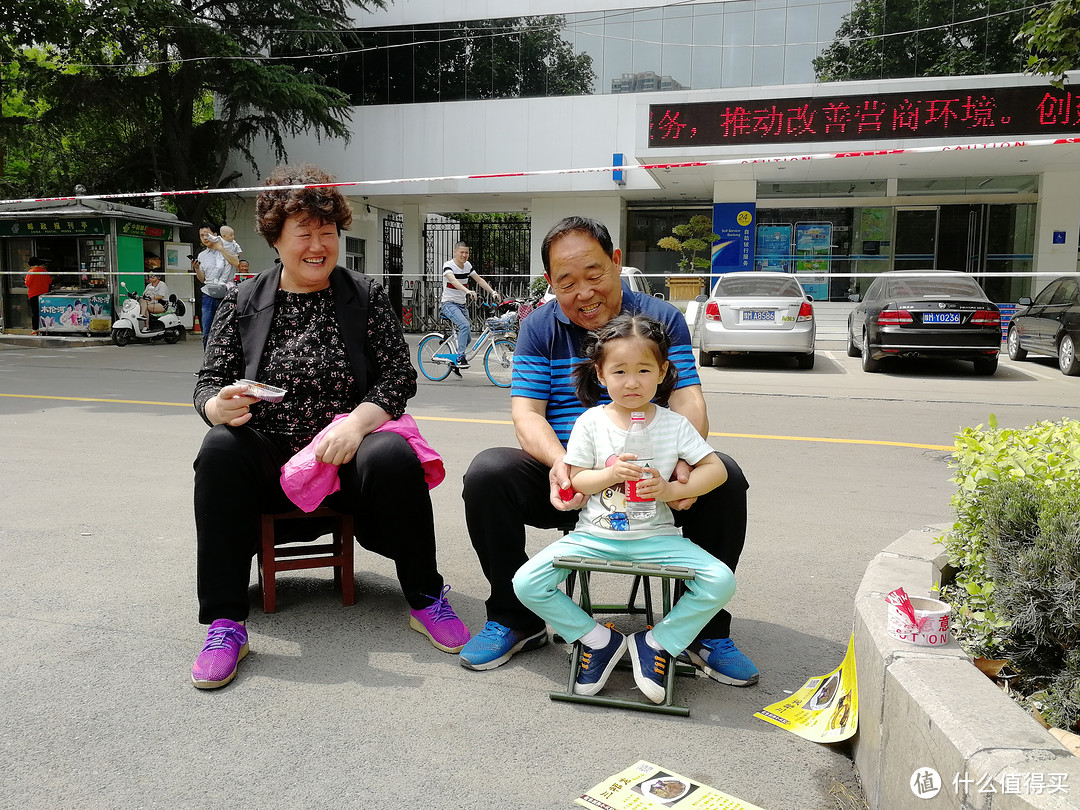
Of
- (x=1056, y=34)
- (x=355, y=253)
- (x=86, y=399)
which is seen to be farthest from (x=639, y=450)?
(x=355, y=253)

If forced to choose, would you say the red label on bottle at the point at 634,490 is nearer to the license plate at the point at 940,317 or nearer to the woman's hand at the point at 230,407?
the woman's hand at the point at 230,407

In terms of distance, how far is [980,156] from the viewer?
17.4 meters

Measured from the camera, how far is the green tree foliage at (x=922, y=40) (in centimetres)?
1986

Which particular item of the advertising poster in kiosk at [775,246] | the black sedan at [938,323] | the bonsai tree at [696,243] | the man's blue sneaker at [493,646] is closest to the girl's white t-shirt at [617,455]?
the man's blue sneaker at [493,646]

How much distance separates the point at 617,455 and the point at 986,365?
Answer: 1172cm

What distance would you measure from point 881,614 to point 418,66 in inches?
948

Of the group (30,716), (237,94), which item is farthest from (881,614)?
(237,94)

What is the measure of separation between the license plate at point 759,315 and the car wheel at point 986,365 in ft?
9.39

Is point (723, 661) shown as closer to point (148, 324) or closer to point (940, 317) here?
point (940, 317)

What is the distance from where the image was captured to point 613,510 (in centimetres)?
275

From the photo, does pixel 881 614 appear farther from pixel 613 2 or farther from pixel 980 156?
pixel 613 2

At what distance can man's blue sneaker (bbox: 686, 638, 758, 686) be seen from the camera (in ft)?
9.26

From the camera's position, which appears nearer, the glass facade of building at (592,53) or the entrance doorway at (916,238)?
the glass facade of building at (592,53)

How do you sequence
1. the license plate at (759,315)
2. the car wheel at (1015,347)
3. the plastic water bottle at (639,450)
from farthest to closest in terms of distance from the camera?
the car wheel at (1015,347) → the license plate at (759,315) → the plastic water bottle at (639,450)
